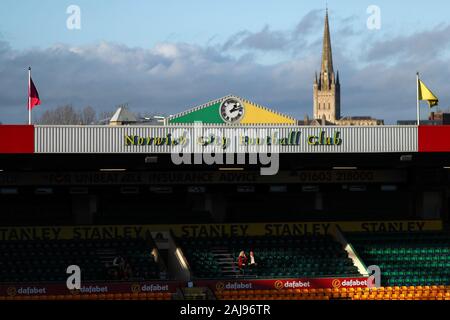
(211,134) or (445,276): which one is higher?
(211,134)

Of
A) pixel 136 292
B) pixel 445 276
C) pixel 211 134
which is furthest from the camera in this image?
pixel 445 276

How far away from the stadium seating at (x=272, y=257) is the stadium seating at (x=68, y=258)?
7.75 ft

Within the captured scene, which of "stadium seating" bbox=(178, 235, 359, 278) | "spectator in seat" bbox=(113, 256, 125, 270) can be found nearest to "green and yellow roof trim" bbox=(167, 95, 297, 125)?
"stadium seating" bbox=(178, 235, 359, 278)

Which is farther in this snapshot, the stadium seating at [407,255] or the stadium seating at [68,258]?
the stadium seating at [407,255]

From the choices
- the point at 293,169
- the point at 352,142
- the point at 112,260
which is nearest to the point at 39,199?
the point at 112,260

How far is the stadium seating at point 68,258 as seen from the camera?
3393 centimetres

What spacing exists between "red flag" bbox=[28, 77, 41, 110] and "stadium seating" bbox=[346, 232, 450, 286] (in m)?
17.1

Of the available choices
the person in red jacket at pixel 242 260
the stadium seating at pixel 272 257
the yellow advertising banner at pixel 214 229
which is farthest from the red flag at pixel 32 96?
the person in red jacket at pixel 242 260

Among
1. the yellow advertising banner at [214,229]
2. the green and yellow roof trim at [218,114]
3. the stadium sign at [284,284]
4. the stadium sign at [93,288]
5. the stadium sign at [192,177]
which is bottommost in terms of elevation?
the stadium sign at [284,284]

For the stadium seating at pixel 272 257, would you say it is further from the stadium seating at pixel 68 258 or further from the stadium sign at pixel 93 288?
the stadium sign at pixel 93 288

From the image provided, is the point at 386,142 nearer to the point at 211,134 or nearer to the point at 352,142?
the point at 352,142

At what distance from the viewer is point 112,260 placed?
1423 inches

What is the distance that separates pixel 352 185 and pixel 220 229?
791 cm

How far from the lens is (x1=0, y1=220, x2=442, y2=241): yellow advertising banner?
38438 millimetres
